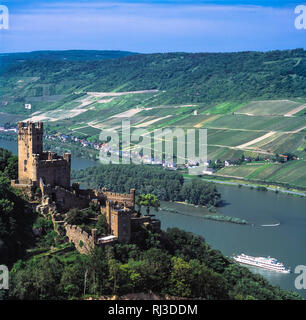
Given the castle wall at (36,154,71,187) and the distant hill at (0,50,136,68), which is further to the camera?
the distant hill at (0,50,136,68)

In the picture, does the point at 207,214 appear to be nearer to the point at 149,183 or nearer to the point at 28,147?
the point at 149,183

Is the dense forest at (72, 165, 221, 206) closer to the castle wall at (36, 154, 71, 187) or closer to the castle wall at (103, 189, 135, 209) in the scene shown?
the castle wall at (103, 189, 135, 209)

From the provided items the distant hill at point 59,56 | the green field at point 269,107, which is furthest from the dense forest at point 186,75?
the green field at point 269,107

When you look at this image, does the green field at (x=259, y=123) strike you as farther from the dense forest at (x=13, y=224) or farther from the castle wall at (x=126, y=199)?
the dense forest at (x=13, y=224)

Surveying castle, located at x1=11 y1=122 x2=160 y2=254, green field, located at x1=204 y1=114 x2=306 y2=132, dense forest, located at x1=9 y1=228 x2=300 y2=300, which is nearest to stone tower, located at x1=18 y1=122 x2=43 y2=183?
castle, located at x1=11 y1=122 x2=160 y2=254

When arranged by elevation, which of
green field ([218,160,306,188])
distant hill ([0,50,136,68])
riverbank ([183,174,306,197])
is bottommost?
riverbank ([183,174,306,197])

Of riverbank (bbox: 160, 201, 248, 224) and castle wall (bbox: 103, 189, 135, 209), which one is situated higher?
castle wall (bbox: 103, 189, 135, 209)
